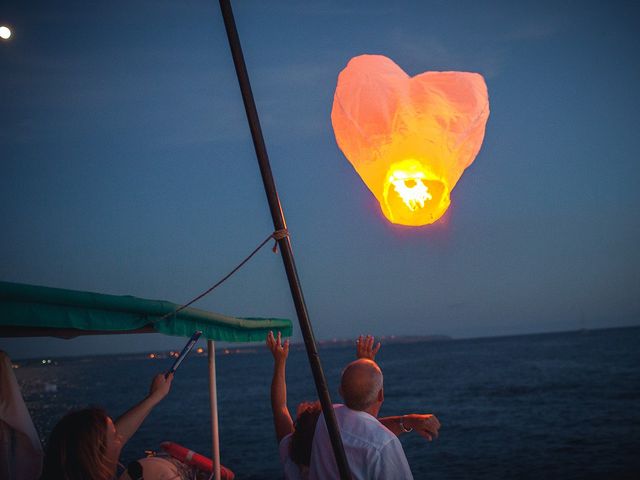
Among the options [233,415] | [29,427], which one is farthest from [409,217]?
[233,415]

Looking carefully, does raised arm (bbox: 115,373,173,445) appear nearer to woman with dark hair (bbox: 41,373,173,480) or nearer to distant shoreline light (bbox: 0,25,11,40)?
woman with dark hair (bbox: 41,373,173,480)

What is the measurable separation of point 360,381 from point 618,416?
3773 centimetres

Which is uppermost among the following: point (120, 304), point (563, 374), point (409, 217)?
point (563, 374)

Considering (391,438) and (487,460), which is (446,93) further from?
(487,460)

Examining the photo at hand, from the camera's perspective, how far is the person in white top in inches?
101

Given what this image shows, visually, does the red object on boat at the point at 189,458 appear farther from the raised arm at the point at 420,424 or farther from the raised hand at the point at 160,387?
the raised arm at the point at 420,424

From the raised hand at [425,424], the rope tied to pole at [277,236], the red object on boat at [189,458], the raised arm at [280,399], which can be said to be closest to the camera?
the rope tied to pole at [277,236]

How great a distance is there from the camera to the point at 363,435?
264 cm

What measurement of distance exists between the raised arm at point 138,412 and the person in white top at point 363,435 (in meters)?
0.83

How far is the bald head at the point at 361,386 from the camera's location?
2.78 metres

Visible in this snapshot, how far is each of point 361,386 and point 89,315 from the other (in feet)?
4.51

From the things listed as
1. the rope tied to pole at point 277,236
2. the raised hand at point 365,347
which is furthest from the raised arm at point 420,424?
the rope tied to pole at point 277,236

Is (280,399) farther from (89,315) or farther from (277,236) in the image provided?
(277,236)

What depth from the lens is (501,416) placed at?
3941 cm
